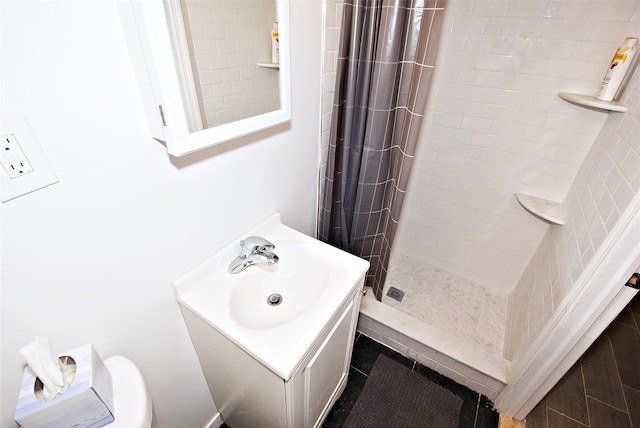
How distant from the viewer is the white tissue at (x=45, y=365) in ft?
1.88

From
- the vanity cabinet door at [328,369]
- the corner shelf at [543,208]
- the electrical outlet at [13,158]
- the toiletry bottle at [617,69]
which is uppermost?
the toiletry bottle at [617,69]

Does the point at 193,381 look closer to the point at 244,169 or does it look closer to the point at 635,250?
the point at 244,169

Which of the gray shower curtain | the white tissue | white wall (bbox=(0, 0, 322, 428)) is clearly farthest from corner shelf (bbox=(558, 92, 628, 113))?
the white tissue

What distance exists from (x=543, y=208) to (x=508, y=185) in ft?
0.72

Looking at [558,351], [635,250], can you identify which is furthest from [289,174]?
[558,351]

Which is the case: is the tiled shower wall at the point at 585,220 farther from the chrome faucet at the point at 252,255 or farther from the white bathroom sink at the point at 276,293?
the chrome faucet at the point at 252,255

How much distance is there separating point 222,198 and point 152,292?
0.34 metres

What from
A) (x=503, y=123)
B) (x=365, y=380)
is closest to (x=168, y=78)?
(x=365, y=380)

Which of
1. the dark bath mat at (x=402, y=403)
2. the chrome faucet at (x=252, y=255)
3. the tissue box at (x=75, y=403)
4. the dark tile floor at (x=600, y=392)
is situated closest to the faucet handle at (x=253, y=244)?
the chrome faucet at (x=252, y=255)

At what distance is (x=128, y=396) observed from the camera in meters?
0.71

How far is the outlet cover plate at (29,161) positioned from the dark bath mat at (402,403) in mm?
1468

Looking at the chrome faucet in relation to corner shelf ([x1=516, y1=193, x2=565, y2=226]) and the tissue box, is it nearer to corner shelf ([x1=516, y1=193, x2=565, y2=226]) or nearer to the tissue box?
the tissue box

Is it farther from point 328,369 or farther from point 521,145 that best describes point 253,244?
point 521,145

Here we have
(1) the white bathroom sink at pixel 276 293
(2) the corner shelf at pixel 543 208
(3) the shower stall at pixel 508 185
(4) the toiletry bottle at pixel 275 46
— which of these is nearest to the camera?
(1) the white bathroom sink at pixel 276 293
